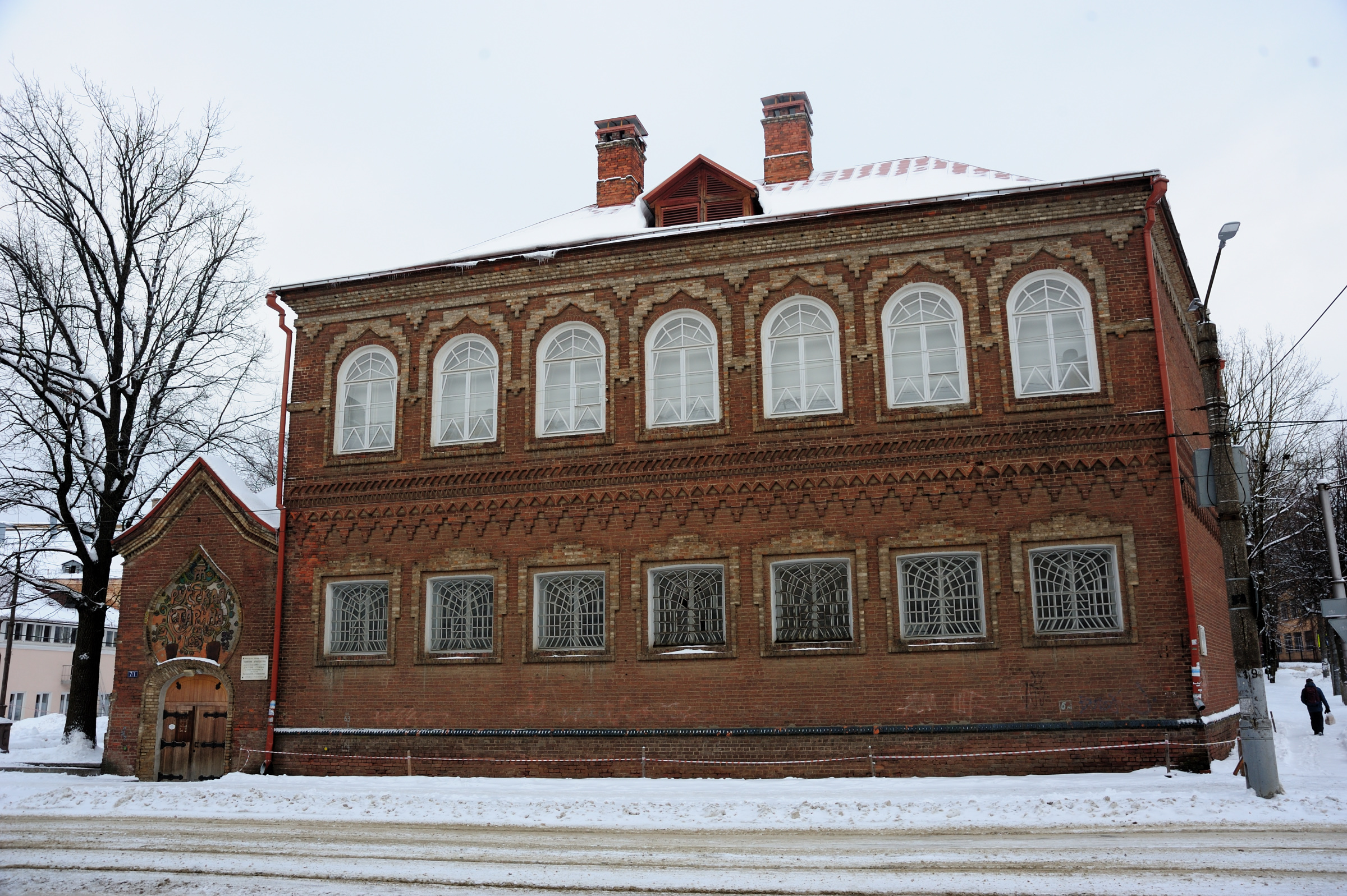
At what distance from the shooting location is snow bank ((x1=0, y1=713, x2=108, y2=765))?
2077 centimetres

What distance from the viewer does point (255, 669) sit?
17.8 meters

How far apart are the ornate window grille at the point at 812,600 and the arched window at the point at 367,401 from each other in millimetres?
7474

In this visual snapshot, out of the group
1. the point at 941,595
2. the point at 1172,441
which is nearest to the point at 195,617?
the point at 941,595

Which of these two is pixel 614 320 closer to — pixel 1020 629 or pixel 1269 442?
pixel 1020 629

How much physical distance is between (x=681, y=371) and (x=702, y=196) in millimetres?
3714

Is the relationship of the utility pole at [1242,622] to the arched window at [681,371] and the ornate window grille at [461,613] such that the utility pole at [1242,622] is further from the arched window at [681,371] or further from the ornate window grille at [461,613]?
the ornate window grille at [461,613]

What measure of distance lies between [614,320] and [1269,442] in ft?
86.2

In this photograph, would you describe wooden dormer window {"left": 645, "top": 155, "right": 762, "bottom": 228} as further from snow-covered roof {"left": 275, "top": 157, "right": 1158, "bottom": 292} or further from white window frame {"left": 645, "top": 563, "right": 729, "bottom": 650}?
white window frame {"left": 645, "top": 563, "right": 729, "bottom": 650}

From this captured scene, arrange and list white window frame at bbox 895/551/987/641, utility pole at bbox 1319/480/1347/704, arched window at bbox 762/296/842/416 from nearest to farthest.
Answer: utility pole at bbox 1319/480/1347/704, white window frame at bbox 895/551/987/641, arched window at bbox 762/296/842/416

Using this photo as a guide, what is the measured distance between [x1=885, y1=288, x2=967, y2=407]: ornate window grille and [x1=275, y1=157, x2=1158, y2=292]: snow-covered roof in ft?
5.35

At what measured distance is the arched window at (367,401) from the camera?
18266 mm

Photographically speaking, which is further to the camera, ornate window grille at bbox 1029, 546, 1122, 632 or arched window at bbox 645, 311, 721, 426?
arched window at bbox 645, 311, 721, 426

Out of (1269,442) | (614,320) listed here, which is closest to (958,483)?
(614,320)

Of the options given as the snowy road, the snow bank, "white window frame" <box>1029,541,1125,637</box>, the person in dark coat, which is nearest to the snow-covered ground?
the snowy road
